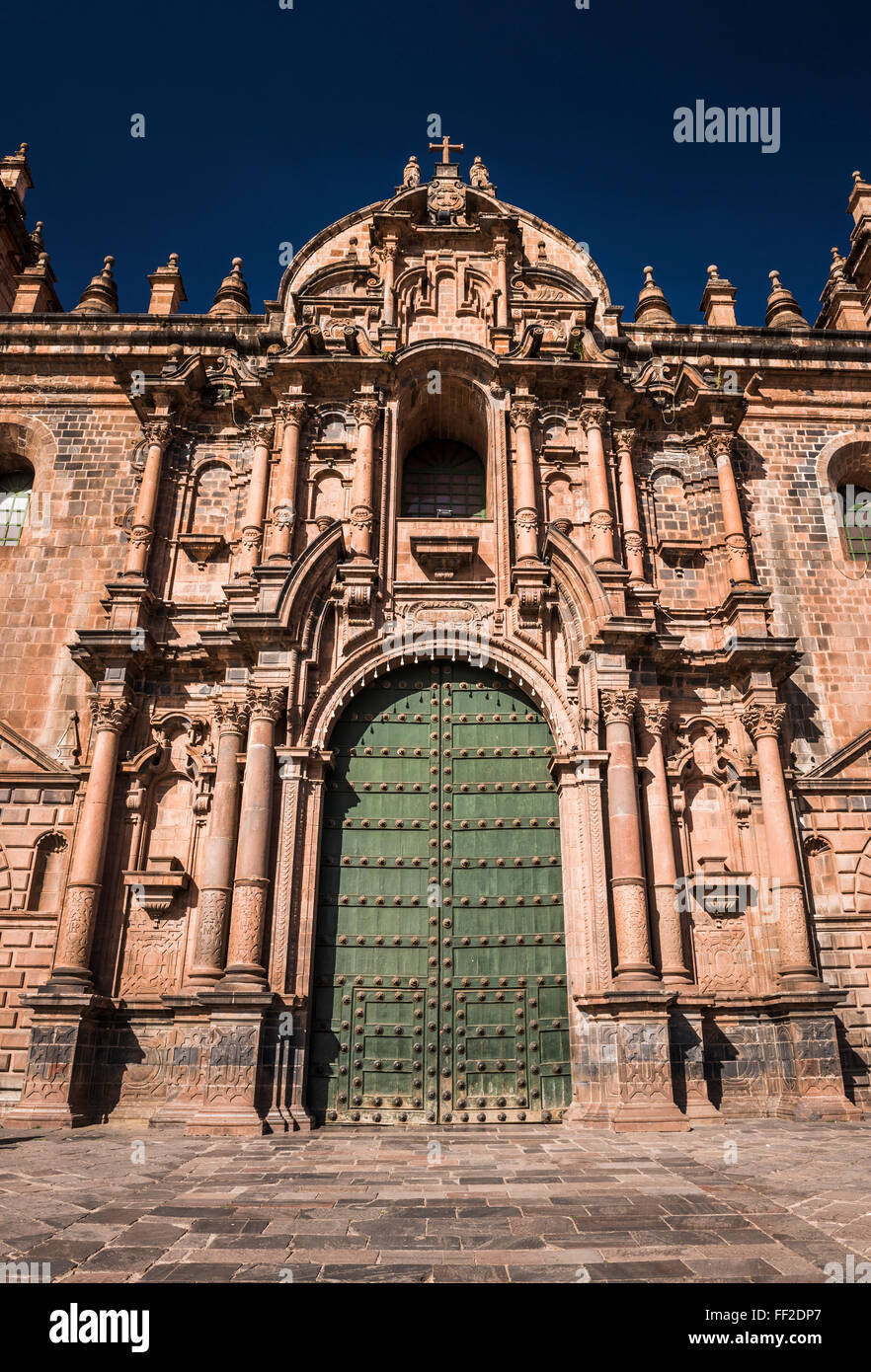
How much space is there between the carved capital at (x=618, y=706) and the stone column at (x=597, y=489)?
2340mm

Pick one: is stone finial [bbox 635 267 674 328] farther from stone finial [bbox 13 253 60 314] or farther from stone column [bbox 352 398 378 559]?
stone finial [bbox 13 253 60 314]

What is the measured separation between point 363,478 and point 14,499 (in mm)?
6573

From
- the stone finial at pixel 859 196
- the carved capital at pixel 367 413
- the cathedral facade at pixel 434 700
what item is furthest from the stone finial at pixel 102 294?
the stone finial at pixel 859 196

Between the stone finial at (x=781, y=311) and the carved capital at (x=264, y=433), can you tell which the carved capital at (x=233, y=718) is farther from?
the stone finial at (x=781, y=311)

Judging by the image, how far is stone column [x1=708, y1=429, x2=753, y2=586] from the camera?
14484 millimetres

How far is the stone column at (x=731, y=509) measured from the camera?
47.5 ft

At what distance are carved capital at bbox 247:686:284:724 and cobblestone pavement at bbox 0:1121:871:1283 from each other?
5400mm

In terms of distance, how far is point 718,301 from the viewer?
715 inches

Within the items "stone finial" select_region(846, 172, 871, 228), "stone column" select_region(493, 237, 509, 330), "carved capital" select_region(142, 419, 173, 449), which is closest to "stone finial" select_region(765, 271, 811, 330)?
"stone finial" select_region(846, 172, 871, 228)

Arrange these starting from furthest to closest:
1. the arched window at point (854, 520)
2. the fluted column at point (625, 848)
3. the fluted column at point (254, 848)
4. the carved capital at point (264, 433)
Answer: the arched window at point (854, 520) → the carved capital at point (264, 433) → the fluted column at point (625, 848) → the fluted column at point (254, 848)

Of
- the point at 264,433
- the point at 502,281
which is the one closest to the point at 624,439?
the point at 502,281
